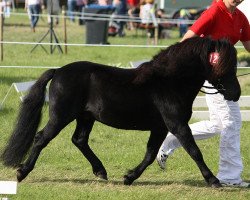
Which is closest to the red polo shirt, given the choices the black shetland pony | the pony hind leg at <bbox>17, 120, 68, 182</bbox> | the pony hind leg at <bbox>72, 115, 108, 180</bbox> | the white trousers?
the black shetland pony

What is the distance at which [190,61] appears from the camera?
701cm

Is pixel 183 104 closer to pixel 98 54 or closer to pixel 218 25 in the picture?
pixel 218 25

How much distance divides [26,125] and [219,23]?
2180 mm

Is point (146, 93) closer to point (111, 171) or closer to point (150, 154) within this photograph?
point (150, 154)

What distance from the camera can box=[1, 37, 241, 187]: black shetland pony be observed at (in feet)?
23.0

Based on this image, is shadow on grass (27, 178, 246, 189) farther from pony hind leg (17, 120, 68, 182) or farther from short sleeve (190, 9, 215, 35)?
short sleeve (190, 9, 215, 35)

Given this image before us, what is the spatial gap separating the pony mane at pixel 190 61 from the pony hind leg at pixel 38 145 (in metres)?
0.93

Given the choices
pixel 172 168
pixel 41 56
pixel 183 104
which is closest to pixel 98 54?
pixel 41 56

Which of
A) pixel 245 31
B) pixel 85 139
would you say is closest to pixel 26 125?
pixel 85 139

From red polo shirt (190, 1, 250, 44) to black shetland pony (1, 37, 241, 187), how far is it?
304mm

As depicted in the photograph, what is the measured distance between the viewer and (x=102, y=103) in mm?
7285

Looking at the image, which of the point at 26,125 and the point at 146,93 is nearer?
the point at 146,93

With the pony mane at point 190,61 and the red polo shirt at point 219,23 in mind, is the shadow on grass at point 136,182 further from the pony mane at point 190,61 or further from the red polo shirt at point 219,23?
the red polo shirt at point 219,23

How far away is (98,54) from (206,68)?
12.6 metres
